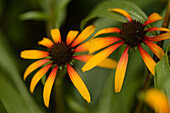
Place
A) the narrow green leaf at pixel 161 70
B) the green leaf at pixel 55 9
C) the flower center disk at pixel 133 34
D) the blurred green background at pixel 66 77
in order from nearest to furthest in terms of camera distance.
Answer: the narrow green leaf at pixel 161 70
the flower center disk at pixel 133 34
the blurred green background at pixel 66 77
the green leaf at pixel 55 9

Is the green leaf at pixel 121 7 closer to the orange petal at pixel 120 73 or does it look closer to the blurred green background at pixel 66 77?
the blurred green background at pixel 66 77

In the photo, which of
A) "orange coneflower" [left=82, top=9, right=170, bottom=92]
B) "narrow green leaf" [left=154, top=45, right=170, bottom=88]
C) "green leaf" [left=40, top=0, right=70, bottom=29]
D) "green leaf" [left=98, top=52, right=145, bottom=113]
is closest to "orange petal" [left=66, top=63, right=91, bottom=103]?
"orange coneflower" [left=82, top=9, right=170, bottom=92]

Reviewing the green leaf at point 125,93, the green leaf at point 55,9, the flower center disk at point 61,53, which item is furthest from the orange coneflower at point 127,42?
the green leaf at point 55,9

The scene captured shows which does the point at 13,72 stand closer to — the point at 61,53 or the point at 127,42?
the point at 61,53

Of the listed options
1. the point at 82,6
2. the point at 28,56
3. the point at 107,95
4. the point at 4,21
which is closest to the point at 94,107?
the point at 107,95

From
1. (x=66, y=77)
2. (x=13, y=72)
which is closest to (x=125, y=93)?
(x=66, y=77)
